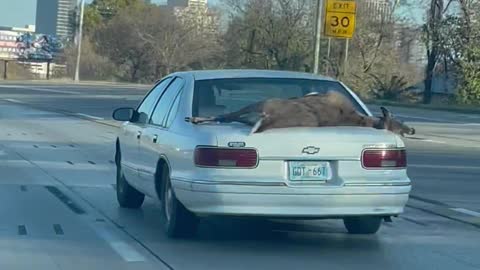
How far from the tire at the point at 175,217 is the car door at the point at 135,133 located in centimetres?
115

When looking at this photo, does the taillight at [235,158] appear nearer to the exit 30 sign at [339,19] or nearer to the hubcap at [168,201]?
the hubcap at [168,201]

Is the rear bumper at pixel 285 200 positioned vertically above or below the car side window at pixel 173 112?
below

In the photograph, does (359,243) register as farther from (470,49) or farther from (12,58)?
(12,58)

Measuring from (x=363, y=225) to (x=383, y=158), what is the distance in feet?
4.10

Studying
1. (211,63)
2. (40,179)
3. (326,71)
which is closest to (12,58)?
(211,63)

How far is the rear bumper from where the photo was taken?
9430mm

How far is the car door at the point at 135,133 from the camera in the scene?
11773mm

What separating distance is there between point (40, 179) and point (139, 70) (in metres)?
76.0

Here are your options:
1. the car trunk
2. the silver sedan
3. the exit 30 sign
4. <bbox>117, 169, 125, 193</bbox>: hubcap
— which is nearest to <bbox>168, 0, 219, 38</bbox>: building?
the exit 30 sign

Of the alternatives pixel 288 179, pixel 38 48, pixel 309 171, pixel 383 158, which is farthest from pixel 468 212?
pixel 38 48

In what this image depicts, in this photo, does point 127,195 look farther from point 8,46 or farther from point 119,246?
point 8,46

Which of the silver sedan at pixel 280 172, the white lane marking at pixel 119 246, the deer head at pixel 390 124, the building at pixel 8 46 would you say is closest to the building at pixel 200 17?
the building at pixel 8 46

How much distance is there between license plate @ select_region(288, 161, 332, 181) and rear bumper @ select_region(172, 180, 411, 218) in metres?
0.10

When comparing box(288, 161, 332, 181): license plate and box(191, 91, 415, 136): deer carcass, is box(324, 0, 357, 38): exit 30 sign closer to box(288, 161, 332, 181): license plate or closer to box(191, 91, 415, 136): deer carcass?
box(191, 91, 415, 136): deer carcass
